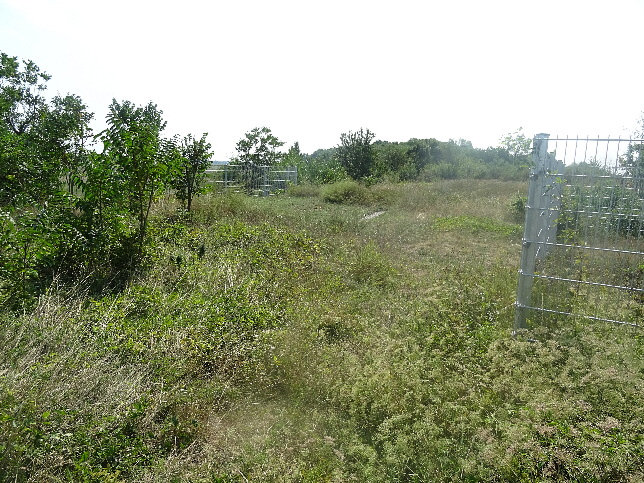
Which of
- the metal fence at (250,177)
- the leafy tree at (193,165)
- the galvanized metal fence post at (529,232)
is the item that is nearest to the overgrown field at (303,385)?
the galvanized metal fence post at (529,232)

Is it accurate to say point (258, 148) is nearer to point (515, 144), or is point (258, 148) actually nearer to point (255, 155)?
point (255, 155)

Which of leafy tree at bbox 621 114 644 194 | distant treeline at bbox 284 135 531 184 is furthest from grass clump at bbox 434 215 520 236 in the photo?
distant treeline at bbox 284 135 531 184

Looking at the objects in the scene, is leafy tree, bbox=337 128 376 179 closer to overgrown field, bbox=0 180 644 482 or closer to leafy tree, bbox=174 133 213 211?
leafy tree, bbox=174 133 213 211

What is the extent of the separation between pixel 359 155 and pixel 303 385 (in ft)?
66.7

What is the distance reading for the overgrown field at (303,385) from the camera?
2.80 m

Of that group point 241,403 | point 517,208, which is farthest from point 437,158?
point 241,403

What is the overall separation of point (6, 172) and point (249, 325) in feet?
16.4

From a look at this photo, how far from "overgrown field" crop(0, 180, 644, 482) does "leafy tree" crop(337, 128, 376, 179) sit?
57.3 ft

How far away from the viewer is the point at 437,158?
3334cm

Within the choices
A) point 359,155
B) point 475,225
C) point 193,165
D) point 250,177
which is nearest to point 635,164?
point 475,225

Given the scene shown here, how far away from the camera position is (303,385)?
3.99 meters

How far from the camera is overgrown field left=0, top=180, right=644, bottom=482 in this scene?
2.80 metres

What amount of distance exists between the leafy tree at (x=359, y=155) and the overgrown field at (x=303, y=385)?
17453 millimetres

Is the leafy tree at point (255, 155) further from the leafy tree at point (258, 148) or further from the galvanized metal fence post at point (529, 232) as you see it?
the galvanized metal fence post at point (529, 232)
